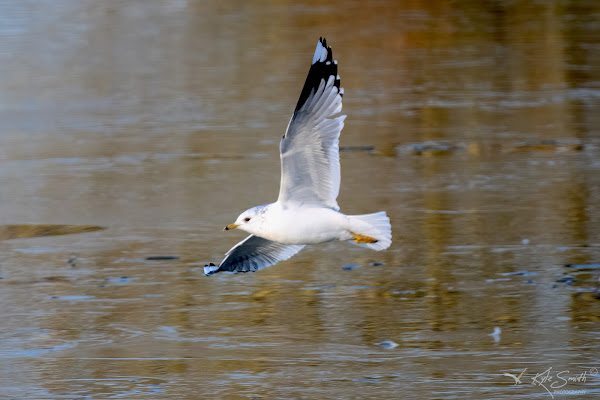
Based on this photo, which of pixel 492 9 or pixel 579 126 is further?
pixel 492 9

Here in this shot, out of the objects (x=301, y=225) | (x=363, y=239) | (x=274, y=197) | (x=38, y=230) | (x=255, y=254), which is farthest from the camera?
(x=274, y=197)

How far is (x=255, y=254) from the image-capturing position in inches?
232

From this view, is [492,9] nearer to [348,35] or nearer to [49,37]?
[348,35]

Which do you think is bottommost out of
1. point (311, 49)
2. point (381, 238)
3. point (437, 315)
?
point (437, 315)

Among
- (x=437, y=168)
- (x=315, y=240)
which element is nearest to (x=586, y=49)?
(x=437, y=168)

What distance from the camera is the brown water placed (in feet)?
17.0

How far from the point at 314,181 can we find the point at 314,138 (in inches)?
8.8

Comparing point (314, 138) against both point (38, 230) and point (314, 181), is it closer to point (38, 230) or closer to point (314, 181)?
point (314, 181)

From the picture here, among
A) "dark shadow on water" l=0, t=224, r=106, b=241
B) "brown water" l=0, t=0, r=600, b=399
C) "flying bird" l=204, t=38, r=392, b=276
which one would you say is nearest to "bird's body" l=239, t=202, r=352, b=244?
"flying bird" l=204, t=38, r=392, b=276

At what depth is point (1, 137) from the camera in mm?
10844

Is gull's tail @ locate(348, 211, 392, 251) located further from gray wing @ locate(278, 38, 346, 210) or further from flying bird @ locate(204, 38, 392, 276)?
gray wing @ locate(278, 38, 346, 210)

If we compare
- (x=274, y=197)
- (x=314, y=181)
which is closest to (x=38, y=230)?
(x=274, y=197)

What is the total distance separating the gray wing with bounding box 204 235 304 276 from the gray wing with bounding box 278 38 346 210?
1.57 feet

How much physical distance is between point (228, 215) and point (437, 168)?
1979 mm
